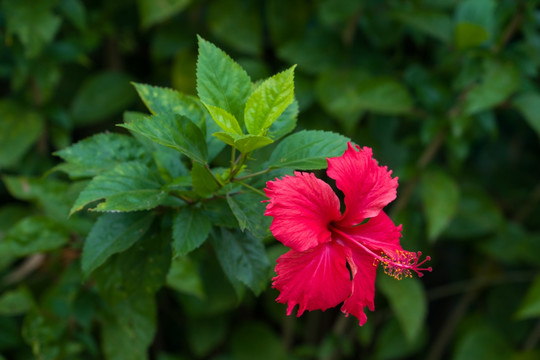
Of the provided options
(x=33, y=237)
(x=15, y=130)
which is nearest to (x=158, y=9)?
(x=15, y=130)

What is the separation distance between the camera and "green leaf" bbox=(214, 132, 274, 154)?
59cm

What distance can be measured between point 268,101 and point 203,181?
0.14 metres

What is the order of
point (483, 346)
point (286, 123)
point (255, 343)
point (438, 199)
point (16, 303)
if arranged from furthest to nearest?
point (255, 343) → point (483, 346) → point (438, 199) → point (16, 303) → point (286, 123)

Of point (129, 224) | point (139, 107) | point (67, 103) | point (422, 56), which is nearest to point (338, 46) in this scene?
point (422, 56)

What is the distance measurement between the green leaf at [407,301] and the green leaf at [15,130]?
1.14 meters

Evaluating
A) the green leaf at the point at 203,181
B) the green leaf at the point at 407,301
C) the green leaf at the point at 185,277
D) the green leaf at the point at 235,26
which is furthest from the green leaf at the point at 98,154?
the green leaf at the point at 407,301

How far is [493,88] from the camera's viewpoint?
133 cm

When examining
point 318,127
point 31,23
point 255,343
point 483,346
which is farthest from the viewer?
point 255,343

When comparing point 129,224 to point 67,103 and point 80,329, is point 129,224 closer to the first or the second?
point 80,329

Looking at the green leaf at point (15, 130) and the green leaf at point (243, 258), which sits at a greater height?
the green leaf at point (243, 258)

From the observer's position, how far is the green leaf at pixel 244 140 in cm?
59

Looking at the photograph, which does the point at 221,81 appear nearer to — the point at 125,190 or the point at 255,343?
the point at 125,190

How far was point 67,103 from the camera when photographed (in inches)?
70.3

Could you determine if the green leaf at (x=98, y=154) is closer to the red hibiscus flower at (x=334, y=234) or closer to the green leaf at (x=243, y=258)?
the green leaf at (x=243, y=258)
